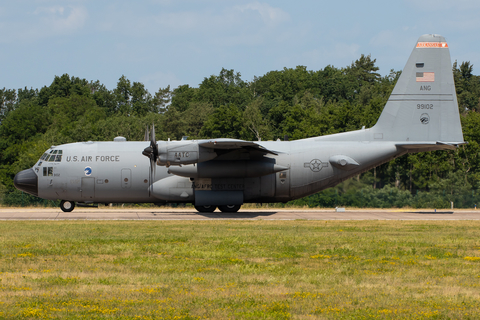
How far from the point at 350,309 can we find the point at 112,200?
71.7ft

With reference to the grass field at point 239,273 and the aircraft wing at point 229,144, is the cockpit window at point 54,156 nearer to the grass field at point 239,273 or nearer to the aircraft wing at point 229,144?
the grass field at point 239,273

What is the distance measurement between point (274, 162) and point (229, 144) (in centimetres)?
311

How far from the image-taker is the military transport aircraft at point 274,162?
27.7 meters

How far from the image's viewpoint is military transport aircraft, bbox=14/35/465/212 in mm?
27719

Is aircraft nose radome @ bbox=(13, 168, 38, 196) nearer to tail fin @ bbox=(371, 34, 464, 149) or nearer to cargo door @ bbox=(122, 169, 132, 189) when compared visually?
cargo door @ bbox=(122, 169, 132, 189)

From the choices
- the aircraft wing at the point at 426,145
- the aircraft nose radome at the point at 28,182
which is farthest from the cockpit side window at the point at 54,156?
the aircraft wing at the point at 426,145

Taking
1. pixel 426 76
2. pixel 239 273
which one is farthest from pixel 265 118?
pixel 239 273

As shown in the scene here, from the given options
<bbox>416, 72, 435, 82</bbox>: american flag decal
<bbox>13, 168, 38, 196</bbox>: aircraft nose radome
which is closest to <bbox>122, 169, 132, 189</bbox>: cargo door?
<bbox>13, 168, 38, 196</bbox>: aircraft nose radome

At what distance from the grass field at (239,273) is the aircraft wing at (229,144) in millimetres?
5453

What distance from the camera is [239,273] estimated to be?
1206 centimetres

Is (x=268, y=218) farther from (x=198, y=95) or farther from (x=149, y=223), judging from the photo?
(x=198, y=95)

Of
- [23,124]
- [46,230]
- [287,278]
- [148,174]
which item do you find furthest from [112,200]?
[23,124]

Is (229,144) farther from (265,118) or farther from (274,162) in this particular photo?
(265,118)

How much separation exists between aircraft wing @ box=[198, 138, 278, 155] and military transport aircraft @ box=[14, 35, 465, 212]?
2.52 feet
